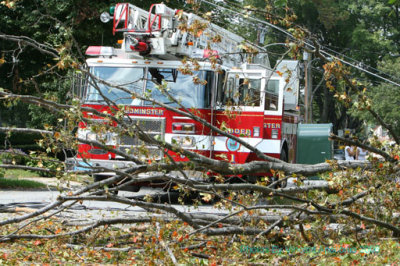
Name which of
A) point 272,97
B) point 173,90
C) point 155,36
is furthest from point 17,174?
point 272,97

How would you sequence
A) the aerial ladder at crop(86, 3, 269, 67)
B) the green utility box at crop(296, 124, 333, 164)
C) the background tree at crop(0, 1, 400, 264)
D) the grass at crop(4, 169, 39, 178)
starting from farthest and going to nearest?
the green utility box at crop(296, 124, 333, 164)
the grass at crop(4, 169, 39, 178)
the aerial ladder at crop(86, 3, 269, 67)
the background tree at crop(0, 1, 400, 264)

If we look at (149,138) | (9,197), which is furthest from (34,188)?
(149,138)

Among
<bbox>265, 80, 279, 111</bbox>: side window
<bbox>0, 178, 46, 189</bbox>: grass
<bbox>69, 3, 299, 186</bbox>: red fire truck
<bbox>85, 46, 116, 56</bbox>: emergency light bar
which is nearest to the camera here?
<bbox>69, 3, 299, 186</bbox>: red fire truck

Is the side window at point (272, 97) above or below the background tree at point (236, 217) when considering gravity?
above

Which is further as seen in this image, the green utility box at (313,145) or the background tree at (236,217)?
the green utility box at (313,145)

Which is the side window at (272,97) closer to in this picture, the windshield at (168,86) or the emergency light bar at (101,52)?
the windshield at (168,86)

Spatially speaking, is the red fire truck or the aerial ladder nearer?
the red fire truck

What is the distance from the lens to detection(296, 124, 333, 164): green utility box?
24562 millimetres

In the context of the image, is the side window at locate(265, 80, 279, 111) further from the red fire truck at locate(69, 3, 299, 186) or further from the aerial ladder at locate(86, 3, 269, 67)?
the aerial ladder at locate(86, 3, 269, 67)

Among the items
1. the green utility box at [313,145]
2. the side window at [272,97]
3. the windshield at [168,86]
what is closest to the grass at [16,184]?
the windshield at [168,86]

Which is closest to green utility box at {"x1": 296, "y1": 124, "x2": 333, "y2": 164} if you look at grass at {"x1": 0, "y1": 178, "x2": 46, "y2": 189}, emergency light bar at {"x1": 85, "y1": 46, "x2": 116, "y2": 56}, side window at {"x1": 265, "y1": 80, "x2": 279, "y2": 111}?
side window at {"x1": 265, "y1": 80, "x2": 279, "y2": 111}

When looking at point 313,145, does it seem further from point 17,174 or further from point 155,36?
point 155,36

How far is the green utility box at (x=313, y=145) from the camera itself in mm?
24562

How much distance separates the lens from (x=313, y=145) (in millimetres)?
24812
